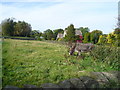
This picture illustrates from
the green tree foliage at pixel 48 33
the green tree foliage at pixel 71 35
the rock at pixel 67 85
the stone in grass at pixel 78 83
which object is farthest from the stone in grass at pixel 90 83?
the green tree foliage at pixel 71 35

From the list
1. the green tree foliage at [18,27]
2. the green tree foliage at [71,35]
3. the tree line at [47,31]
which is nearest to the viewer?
the tree line at [47,31]

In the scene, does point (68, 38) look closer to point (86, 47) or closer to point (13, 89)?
point (86, 47)

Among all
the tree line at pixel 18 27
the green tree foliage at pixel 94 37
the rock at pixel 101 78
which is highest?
the tree line at pixel 18 27

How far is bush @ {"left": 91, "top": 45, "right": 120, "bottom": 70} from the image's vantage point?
5.78 m

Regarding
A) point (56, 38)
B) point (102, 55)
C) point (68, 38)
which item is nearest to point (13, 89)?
point (102, 55)

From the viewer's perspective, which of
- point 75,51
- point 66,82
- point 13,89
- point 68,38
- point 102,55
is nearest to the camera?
point 13,89

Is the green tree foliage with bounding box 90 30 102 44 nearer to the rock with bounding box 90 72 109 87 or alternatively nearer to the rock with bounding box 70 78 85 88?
the rock with bounding box 90 72 109 87

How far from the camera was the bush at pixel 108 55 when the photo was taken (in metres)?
5.78

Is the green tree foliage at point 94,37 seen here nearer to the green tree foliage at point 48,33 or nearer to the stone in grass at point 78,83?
the green tree foliage at point 48,33

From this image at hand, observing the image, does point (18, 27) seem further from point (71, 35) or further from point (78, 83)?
point (78, 83)

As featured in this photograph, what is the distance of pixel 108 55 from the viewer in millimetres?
6258

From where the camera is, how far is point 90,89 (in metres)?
A: 2.89

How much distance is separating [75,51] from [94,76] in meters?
3.61

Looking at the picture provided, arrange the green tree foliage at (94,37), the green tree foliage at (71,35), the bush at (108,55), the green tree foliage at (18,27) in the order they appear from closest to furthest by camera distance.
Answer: the bush at (108,55)
the green tree foliage at (71,35)
the green tree foliage at (18,27)
the green tree foliage at (94,37)
